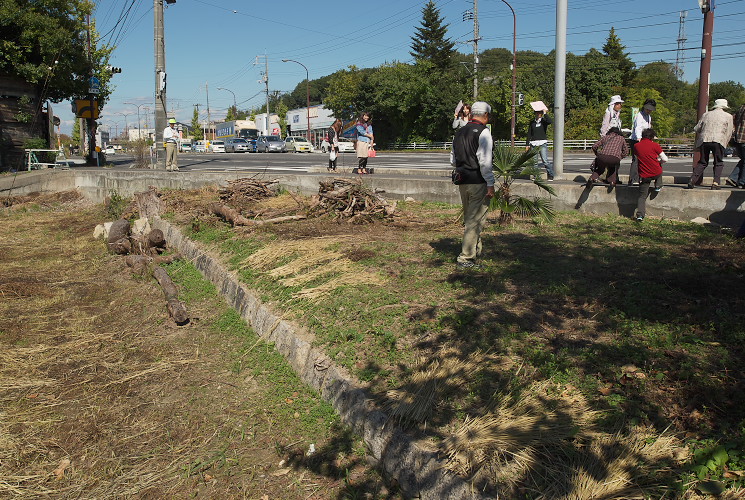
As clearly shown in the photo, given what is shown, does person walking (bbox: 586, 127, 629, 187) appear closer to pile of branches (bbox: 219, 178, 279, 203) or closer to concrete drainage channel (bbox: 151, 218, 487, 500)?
concrete drainage channel (bbox: 151, 218, 487, 500)

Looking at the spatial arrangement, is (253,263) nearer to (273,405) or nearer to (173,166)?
(273,405)

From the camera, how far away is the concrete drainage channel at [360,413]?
3385 mm

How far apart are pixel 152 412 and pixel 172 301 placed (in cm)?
264

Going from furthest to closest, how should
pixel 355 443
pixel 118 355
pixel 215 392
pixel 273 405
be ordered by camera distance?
pixel 118 355 < pixel 215 392 < pixel 273 405 < pixel 355 443

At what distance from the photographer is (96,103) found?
1055 inches

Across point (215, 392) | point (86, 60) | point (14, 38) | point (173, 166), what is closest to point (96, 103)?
point (86, 60)

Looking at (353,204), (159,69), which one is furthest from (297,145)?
(353,204)

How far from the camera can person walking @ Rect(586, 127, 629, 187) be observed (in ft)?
33.4

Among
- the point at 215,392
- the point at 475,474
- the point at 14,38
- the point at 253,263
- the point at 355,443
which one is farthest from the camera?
the point at 14,38

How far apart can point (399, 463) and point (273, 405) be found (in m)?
1.64

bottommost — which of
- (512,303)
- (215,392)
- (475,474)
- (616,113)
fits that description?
(215,392)

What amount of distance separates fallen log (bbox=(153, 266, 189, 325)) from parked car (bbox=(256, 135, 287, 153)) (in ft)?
139

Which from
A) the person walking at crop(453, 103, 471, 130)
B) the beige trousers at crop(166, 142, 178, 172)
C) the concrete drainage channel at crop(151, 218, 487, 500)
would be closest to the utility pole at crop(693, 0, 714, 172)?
the person walking at crop(453, 103, 471, 130)

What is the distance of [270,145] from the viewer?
2002 inches
